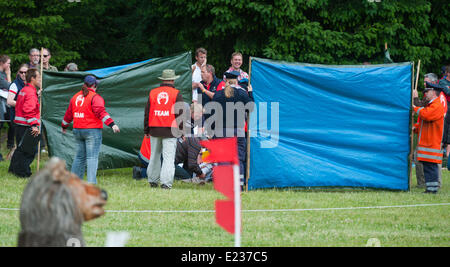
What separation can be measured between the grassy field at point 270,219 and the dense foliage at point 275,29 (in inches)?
270

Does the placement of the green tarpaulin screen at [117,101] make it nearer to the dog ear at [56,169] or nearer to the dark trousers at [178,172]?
the dark trousers at [178,172]

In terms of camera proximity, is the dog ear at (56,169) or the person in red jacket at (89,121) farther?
the person in red jacket at (89,121)

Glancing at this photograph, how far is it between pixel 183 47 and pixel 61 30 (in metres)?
5.23

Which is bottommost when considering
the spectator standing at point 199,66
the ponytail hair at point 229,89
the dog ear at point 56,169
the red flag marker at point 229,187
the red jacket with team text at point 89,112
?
the red flag marker at point 229,187

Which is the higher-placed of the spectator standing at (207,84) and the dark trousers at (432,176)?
the spectator standing at (207,84)

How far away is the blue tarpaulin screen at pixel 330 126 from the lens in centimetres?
1030

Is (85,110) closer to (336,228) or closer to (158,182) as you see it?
(158,182)

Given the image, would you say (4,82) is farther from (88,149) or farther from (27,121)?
(88,149)

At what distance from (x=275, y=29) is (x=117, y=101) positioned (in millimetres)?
6424

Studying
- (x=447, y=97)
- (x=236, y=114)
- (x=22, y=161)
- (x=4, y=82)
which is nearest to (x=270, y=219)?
(x=236, y=114)

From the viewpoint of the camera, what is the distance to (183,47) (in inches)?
732

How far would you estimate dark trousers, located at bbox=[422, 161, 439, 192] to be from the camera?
10344 millimetres

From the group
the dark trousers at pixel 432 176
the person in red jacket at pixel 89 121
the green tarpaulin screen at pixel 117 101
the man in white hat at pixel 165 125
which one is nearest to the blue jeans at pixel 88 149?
the person in red jacket at pixel 89 121

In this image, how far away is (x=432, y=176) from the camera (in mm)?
10383
